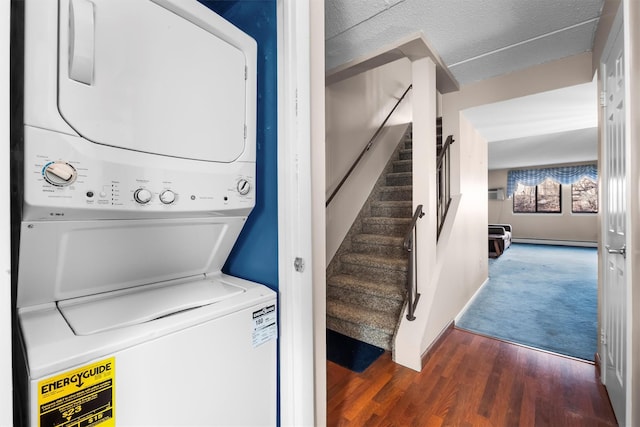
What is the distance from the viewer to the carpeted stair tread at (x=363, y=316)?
7.28 ft

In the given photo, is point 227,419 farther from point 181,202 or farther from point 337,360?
point 337,360

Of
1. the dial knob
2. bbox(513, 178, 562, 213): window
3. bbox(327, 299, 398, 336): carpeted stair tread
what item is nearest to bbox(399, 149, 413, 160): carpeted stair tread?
bbox(327, 299, 398, 336): carpeted stair tread

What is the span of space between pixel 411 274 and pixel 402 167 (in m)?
2.00

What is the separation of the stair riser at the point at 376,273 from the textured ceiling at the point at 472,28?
177cm

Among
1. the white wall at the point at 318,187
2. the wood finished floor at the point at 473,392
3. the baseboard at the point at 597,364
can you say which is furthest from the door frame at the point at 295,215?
the baseboard at the point at 597,364

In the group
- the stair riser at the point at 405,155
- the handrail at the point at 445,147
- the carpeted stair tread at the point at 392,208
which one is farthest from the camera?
the stair riser at the point at 405,155

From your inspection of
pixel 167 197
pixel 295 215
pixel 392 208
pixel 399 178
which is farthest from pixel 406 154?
pixel 167 197

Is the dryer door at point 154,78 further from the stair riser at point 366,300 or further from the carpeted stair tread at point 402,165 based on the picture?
the carpeted stair tread at point 402,165

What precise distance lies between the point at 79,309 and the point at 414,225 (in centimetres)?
188

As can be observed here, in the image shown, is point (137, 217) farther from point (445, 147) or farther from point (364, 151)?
point (364, 151)

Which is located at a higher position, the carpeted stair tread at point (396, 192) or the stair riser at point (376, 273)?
the carpeted stair tread at point (396, 192)

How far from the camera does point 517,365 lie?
6.81ft

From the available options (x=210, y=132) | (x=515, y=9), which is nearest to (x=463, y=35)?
(x=515, y=9)

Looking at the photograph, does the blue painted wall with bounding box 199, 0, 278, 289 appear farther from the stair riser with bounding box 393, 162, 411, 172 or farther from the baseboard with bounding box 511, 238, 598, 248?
the baseboard with bounding box 511, 238, 598, 248
